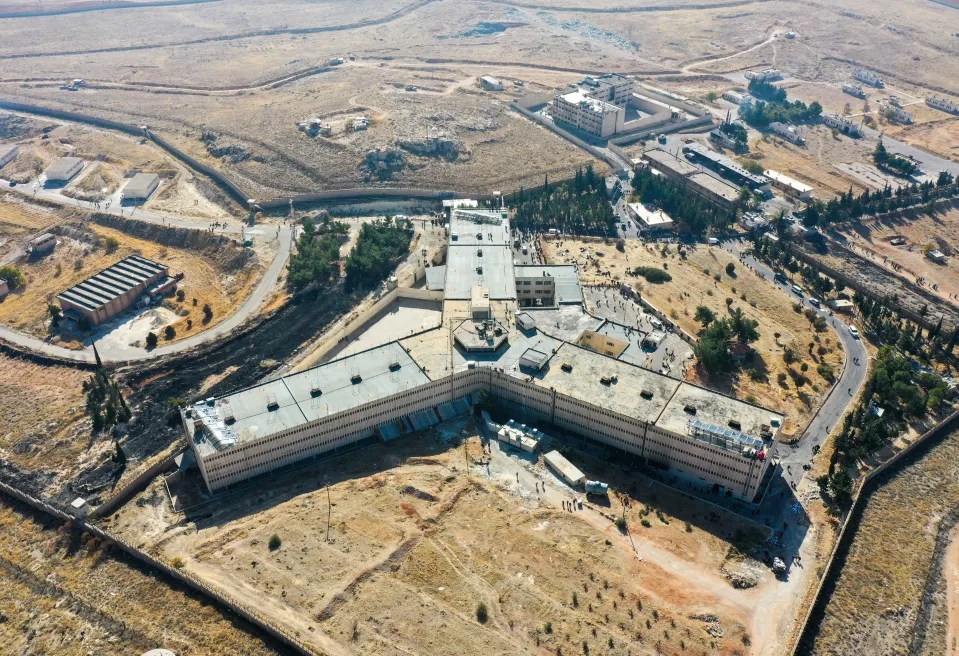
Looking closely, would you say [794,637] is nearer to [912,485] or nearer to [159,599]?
[912,485]

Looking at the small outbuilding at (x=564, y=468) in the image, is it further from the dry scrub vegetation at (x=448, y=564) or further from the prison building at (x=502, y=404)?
the prison building at (x=502, y=404)

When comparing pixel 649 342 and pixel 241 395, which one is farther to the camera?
pixel 649 342

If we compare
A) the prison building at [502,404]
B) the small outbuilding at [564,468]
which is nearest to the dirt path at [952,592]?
the prison building at [502,404]

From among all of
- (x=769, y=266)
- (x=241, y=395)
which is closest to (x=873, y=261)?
(x=769, y=266)

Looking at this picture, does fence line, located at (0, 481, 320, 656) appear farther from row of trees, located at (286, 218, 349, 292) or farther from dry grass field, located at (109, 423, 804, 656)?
row of trees, located at (286, 218, 349, 292)

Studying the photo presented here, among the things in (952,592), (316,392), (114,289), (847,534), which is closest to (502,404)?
(316,392)

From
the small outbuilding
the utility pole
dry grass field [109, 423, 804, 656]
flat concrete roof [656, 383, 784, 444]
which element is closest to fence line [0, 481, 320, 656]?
dry grass field [109, 423, 804, 656]

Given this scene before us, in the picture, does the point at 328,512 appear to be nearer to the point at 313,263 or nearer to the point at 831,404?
the point at 313,263
